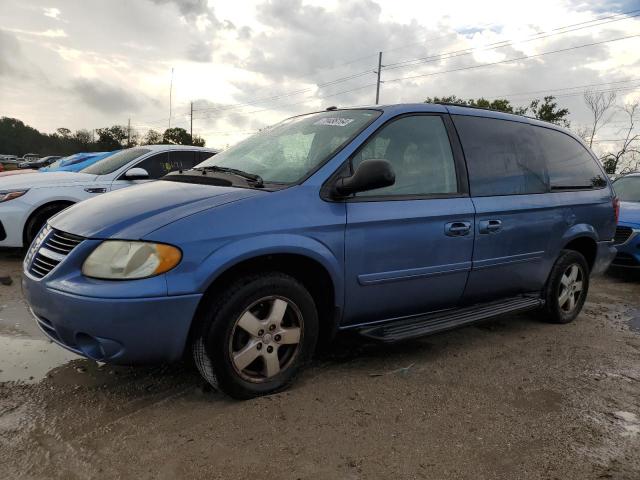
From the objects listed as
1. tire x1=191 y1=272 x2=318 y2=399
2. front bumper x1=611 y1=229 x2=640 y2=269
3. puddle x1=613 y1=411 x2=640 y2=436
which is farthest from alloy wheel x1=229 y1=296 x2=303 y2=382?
front bumper x1=611 y1=229 x2=640 y2=269

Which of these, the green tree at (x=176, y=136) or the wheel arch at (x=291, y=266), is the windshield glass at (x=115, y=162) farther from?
the green tree at (x=176, y=136)

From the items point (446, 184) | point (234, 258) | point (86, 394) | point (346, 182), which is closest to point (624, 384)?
point (446, 184)

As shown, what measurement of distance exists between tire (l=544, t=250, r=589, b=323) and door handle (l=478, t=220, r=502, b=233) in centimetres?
105

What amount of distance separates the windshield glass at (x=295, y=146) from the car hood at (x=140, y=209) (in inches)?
15.6

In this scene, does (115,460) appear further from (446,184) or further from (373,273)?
(446,184)

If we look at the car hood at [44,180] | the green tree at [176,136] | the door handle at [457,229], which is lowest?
the door handle at [457,229]

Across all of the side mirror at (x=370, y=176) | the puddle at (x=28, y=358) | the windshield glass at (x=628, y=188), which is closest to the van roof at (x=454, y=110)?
the side mirror at (x=370, y=176)

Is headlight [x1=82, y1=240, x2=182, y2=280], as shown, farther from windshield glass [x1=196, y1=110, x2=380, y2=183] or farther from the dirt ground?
windshield glass [x1=196, y1=110, x2=380, y2=183]

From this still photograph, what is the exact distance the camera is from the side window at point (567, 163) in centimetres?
436

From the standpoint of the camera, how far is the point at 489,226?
3648 millimetres

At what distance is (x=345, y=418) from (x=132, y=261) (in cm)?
137

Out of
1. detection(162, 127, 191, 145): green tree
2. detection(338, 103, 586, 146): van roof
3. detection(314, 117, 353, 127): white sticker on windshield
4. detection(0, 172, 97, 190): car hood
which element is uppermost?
detection(162, 127, 191, 145): green tree

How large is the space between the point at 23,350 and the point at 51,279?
1.35 meters

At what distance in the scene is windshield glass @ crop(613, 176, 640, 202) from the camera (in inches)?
316
